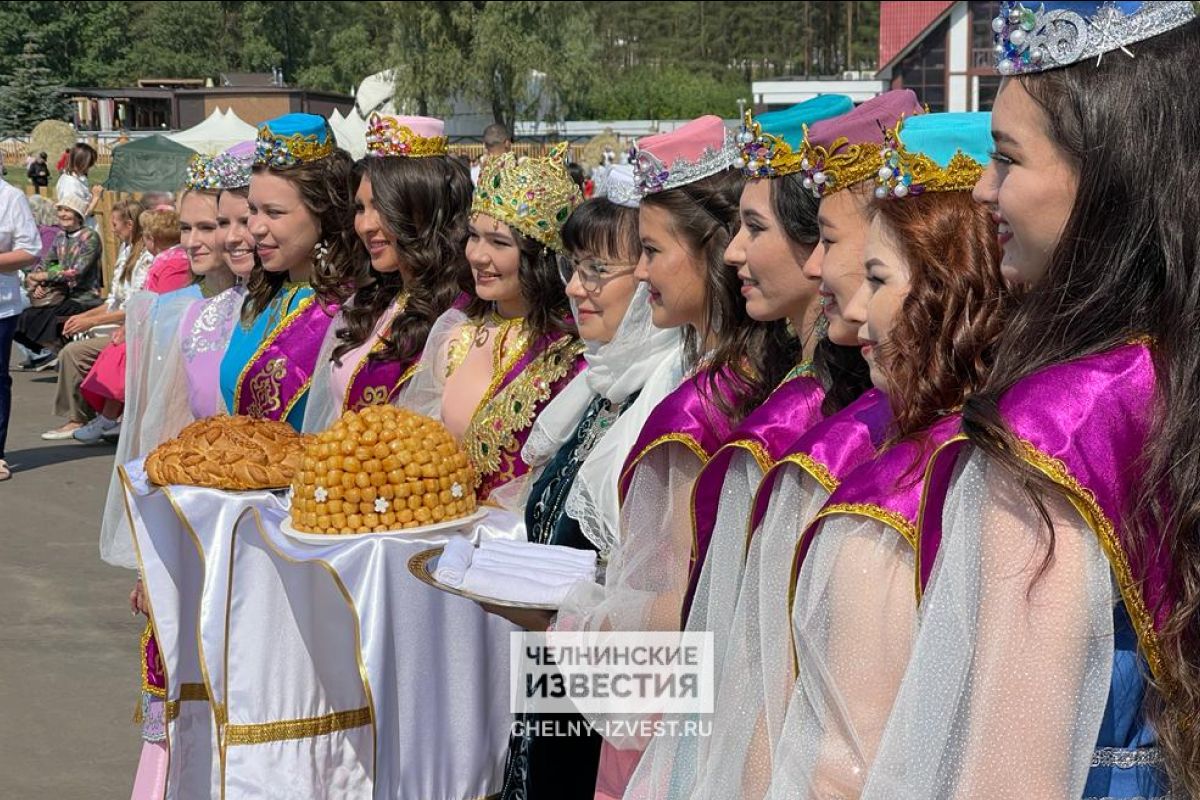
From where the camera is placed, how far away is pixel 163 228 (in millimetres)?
8781

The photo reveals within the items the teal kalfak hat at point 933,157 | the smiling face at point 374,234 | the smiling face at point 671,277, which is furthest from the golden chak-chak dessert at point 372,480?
the teal kalfak hat at point 933,157

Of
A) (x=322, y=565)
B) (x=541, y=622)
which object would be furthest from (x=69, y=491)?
(x=541, y=622)

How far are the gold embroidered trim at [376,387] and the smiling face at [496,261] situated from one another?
0.45 m

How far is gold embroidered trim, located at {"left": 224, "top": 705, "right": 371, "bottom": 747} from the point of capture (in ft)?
11.7

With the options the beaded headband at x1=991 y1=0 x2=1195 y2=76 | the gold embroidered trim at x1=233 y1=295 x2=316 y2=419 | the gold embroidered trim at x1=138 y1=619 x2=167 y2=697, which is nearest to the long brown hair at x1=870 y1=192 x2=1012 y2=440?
the beaded headband at x1=991 y1=0 x2=1195 y2=76

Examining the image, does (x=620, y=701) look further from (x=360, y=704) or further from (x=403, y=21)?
(x=403, y=21)

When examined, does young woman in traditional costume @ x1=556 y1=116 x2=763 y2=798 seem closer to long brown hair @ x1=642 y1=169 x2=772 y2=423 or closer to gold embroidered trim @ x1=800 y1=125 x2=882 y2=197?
long brown hair @ x1=642 y1=169 x2=772 y2=423

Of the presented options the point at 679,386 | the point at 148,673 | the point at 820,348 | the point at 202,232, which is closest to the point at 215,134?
the point at 202,232

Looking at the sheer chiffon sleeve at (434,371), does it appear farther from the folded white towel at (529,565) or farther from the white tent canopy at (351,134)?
the white tent canopy at (351,134)

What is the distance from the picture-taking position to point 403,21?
35.3 m

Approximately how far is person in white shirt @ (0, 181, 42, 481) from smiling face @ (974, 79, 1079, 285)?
7597mm

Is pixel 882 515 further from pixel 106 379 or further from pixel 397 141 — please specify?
pixel 106 379

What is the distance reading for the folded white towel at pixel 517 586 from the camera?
263 centimetres

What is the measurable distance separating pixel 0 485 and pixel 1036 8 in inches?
321
